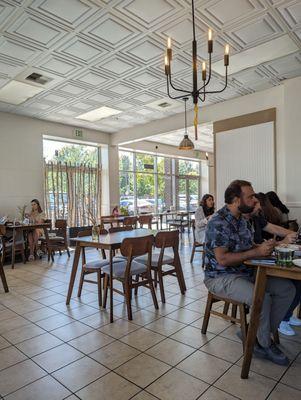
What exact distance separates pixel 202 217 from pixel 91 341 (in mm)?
2964

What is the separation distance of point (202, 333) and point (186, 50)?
133 inches

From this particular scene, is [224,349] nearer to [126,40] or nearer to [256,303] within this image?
[256,303]

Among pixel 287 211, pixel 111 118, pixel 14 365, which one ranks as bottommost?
pixel 14 365

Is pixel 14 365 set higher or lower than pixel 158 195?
lower

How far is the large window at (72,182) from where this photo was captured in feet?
24.2

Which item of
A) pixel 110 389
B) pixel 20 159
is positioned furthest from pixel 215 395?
pixel 20 159

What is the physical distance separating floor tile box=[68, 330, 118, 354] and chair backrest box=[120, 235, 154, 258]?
764 mm

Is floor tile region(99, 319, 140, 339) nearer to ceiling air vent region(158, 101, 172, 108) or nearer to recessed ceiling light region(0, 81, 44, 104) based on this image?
recessed ceiling light region(0, 81, 44, 104)

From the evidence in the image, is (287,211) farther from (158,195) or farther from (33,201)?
(158,195)

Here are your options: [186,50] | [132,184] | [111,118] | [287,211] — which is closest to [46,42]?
[186,50]

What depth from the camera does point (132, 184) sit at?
983 cm

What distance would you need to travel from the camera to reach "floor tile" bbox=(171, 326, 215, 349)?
2.42 metres

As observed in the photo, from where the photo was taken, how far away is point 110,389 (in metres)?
1.86

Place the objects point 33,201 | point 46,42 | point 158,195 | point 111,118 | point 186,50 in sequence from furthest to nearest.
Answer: point 158,195, point 111,118, point 33,201, point 186,50, point 46,42
